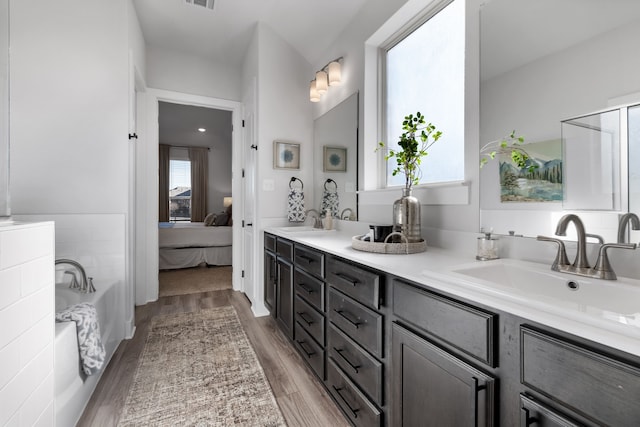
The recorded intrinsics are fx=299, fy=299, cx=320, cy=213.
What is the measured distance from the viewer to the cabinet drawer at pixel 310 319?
5.55 ft

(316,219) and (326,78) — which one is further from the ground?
(326,78)

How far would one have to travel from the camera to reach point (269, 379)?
1849 mm

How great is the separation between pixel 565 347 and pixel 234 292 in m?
3.48

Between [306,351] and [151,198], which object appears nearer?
[306,351]

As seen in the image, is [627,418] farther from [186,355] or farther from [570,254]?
[186,355]

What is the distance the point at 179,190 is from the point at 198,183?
524 mm

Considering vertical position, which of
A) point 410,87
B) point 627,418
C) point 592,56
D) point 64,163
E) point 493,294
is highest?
point 410,87

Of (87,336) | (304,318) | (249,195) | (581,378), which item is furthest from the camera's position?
(249,195)

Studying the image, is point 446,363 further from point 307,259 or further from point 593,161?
point 307,259

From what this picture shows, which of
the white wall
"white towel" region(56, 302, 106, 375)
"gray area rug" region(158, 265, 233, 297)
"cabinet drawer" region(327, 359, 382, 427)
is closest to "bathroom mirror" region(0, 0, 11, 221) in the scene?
"white towel" region(56, 302, 106, 375)

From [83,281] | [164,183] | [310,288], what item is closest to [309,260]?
[310,288]

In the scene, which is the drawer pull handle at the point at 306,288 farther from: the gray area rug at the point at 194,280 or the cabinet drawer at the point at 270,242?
the gray area rug at the point at 194,280

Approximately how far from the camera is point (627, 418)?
0.52m

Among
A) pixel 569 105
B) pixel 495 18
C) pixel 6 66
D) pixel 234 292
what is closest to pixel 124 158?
pixel 6 66
